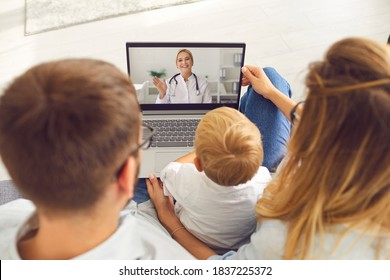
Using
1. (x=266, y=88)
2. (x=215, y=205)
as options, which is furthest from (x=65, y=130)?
(x=266, y=88)

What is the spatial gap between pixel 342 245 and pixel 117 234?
420mm

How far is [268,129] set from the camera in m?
1.25

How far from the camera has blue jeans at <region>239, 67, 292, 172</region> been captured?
1234 mm

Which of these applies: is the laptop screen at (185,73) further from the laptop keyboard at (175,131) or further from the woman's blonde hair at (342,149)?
the woman's blonde hair at (342,149)

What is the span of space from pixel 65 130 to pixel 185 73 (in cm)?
78

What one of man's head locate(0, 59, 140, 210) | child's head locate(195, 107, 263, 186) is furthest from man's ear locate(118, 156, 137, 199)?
child's head locate(195, 107, 263, 186)

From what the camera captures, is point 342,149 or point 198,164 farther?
point 198,164

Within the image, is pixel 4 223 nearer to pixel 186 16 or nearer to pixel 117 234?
pixel 117 234

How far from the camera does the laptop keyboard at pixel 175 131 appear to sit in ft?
4.32

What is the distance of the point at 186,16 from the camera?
2385mm

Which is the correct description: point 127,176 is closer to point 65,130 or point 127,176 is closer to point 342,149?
point 65,130

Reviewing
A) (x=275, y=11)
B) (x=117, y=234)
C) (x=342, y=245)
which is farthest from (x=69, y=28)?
(x=342, y=245)

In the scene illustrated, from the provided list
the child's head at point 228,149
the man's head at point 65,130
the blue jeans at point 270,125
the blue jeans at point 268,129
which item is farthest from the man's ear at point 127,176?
the blue jeans at point 270,125
